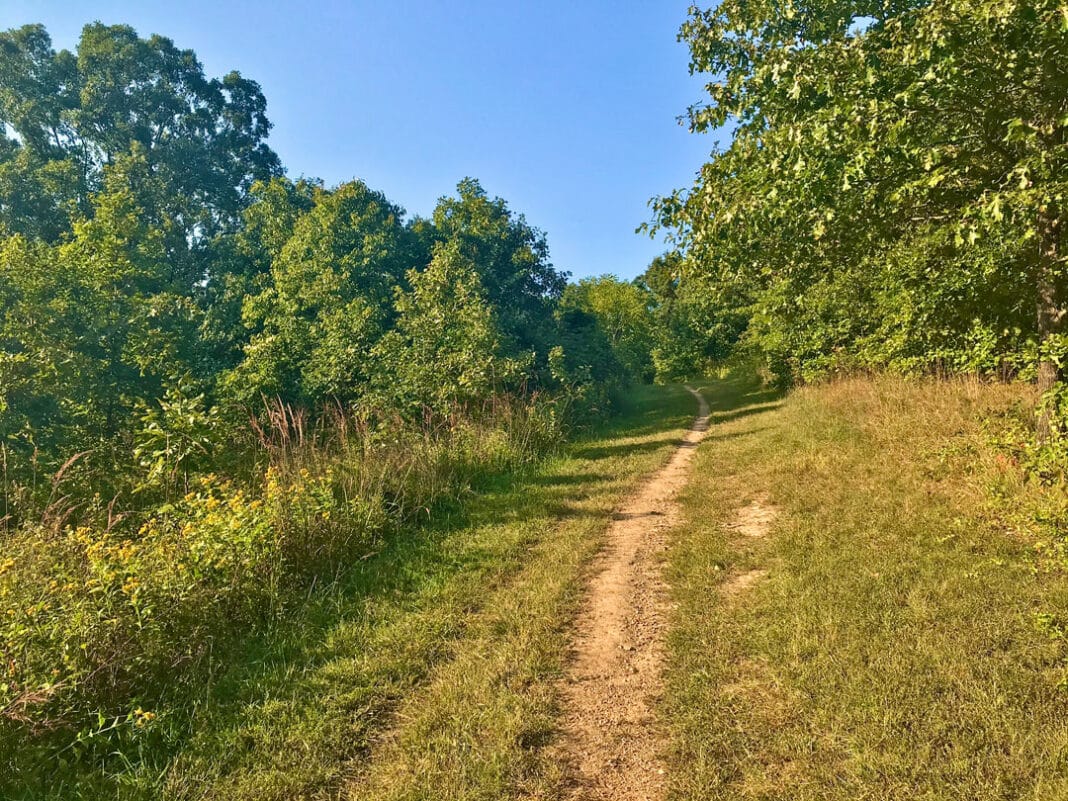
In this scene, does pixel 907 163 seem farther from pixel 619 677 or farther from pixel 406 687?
pixel 406 687

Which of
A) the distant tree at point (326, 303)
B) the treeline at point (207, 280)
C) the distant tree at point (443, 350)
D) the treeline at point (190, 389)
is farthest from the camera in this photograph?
the distant tree at point (326, 303)

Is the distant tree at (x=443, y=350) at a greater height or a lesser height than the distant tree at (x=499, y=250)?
lesser

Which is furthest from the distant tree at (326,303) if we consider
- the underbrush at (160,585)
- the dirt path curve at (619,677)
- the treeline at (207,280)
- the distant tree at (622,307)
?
the distant tree at (622,307)

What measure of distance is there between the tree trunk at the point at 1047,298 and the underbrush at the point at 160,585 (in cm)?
795

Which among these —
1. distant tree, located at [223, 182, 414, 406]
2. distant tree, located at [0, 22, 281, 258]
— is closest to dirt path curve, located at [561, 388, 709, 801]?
distant tree, located at [223, 182, 414, 406]

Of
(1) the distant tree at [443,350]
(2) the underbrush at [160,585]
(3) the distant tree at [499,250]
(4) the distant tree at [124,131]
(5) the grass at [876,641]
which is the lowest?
(5) the grass at [876,641]

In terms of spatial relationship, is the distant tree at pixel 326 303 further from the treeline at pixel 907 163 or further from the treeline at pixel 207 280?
the treeline at pixel 907 163

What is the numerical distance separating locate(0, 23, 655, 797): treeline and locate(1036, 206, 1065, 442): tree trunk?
26.0ft

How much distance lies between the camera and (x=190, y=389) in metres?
9.50

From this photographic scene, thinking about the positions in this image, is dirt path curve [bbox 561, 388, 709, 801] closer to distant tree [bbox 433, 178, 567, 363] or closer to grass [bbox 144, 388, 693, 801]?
grass [bbox 144, 388, 693, 801]

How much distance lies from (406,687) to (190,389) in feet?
26.0

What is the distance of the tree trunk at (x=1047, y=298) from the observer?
618 centimetres

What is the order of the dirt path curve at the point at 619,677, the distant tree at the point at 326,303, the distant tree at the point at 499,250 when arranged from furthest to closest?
the distant tree at the point at 499,250
the distant tree at the point at 326,303
the dirt path curve at the point at 619,677

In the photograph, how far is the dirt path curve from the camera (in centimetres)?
310
